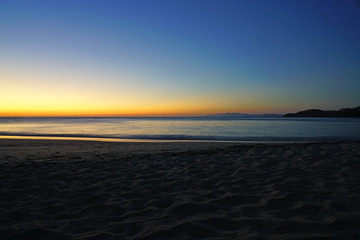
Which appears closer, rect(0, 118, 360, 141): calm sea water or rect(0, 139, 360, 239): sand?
rect(0, 139, 360, 239): sand

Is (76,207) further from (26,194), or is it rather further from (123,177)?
(123,177)

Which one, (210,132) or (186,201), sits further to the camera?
(210,132)

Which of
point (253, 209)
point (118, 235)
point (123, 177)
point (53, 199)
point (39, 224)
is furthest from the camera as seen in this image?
point (123, 177)

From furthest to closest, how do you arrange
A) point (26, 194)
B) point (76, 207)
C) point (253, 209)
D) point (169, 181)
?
point (169, 181) < point (26, 194) < point (76, 207) < point (253, 209)

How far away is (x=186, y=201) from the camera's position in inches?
159

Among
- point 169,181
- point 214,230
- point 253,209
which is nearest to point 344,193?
point 253,209

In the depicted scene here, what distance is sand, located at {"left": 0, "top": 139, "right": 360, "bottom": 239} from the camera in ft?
9.81

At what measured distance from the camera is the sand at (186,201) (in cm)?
299

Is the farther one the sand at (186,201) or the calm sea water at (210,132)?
the calm sea water at (210,132)

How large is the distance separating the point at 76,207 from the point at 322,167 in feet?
20.7

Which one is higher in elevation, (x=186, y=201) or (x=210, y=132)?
(x=186, y=201)

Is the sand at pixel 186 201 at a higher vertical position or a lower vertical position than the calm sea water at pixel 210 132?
higher

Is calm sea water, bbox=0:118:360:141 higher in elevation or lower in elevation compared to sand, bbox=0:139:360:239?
lower

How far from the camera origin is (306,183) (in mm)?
4859
